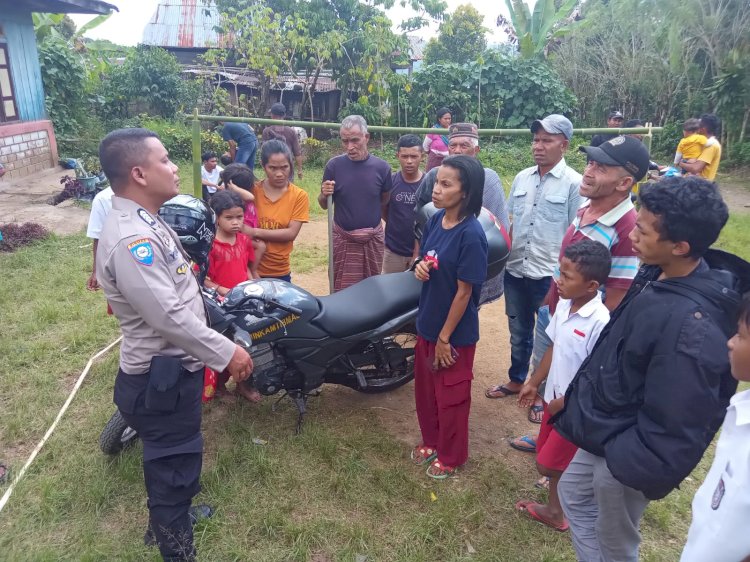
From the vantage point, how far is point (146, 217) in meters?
1.99

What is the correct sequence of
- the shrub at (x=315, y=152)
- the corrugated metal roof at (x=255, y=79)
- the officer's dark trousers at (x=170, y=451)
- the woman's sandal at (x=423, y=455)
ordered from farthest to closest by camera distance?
the corrugated metal roof at (x=255, y=79)
the shrub at (x=315, y=152)
the woman's sandal at (x=423, y=455)
the officer's dark trousers at (x=170, y=451)

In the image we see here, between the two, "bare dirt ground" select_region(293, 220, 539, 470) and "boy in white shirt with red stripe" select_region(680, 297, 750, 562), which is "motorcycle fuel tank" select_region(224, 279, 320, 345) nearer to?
"bare dirt ground" select_region(293, 220, 539, 470)

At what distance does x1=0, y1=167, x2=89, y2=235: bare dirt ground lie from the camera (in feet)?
24.7

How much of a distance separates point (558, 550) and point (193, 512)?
1.70 meters

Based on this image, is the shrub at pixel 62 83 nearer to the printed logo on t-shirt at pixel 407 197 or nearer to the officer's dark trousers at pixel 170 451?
the printed logo on t-shirt at pixel 407 197

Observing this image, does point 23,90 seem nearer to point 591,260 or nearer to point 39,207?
point 39,207

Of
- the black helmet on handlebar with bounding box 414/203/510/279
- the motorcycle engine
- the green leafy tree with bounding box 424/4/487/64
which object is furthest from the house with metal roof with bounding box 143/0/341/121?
the motorcycle engine

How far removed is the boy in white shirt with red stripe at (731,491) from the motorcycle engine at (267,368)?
209 centimetres

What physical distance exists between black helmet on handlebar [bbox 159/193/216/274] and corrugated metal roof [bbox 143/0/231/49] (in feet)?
65.9

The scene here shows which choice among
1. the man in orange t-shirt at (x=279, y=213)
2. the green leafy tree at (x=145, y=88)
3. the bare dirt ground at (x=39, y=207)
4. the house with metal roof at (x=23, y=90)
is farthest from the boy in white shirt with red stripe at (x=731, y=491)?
the green leafy tree at (x=145, y=88)

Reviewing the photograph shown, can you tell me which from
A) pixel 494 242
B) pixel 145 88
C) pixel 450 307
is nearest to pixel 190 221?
pixel 450 307

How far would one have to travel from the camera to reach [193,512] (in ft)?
8.47

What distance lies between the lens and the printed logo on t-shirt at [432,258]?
2.60 metres

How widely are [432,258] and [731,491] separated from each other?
162cm
